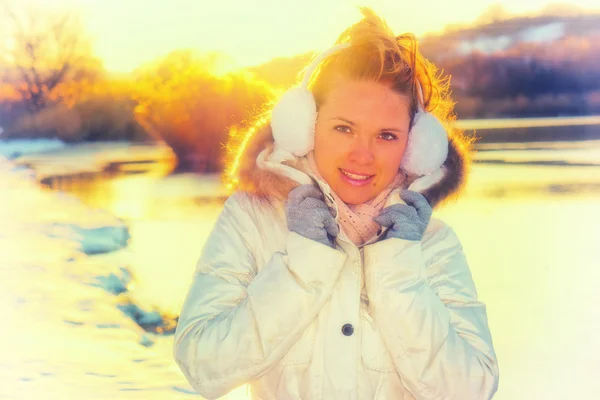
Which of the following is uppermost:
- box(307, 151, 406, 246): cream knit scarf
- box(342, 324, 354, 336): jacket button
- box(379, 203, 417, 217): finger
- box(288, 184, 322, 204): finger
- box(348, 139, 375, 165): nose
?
box(348, 139, 375, 165): nose

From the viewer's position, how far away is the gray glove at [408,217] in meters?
1.02

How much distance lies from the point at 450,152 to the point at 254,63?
1.03m

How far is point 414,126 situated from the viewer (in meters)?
1.11

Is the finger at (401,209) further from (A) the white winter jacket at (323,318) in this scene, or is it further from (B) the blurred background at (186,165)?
(B) the blurred background at (186,165)

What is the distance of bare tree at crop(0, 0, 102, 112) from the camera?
6.99 ft

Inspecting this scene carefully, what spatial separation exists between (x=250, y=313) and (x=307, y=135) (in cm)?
29

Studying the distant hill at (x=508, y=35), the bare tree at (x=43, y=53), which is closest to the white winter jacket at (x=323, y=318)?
the distant hill at (x=508, y=35)

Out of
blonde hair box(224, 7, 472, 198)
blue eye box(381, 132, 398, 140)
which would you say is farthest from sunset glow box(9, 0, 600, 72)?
blue eye box(381, 132, 398, 140)

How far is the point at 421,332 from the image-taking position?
98 cm

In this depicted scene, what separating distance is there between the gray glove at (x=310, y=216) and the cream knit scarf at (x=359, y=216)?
72mm

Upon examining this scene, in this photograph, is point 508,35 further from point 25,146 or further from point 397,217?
point 25,146

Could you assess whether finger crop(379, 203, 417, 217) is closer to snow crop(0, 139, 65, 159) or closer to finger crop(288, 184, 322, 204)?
finger crop(288, 184, 322, 204)

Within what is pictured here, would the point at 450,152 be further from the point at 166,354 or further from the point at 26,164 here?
the point at 26,164

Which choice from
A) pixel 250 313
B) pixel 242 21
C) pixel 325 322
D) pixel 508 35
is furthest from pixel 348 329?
pixel 508 35
